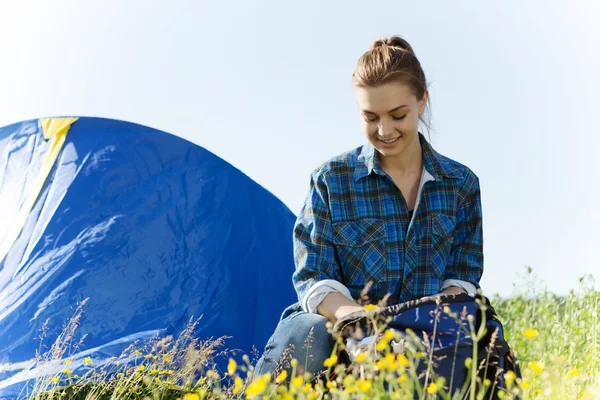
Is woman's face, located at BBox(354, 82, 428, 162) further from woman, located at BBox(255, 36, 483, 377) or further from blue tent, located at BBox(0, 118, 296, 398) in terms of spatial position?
blue tent, located at BBox(0, 118, 296, 398)

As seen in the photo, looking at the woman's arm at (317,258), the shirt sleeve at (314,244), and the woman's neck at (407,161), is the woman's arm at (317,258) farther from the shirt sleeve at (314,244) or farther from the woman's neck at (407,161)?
the woman's neck at (407,161)

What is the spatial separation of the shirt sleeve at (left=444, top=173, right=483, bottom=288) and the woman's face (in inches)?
12.2

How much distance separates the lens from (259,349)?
9.96ft

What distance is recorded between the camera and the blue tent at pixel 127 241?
9.53ft

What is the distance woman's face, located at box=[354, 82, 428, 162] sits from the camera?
216cm

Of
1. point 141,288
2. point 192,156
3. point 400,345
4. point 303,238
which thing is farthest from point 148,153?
point 400,345

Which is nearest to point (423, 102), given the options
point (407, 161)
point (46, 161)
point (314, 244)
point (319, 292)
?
point (407, 161)

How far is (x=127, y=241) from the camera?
3072mm

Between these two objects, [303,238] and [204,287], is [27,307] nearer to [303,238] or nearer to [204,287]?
[204,287]

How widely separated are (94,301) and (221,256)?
567mm

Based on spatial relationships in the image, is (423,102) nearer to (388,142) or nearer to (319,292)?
(388,142)

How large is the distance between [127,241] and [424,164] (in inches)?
54.4

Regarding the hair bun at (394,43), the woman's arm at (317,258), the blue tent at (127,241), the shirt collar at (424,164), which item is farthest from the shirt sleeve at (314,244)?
the blue tent at (127,241)

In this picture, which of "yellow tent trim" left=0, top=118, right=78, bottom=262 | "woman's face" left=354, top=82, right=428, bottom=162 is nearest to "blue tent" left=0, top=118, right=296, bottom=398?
"yellow tent trim" left=0, top=118, right=78, bottom=262
